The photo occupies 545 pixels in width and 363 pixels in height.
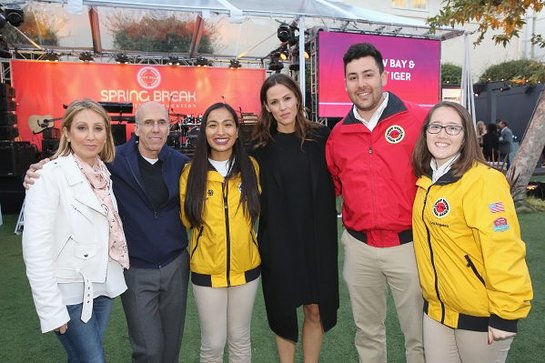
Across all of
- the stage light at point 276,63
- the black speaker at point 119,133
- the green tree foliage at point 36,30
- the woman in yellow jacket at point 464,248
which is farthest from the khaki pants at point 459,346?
the stage light at point 276,63

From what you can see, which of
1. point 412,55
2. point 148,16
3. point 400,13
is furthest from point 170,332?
point 400,13

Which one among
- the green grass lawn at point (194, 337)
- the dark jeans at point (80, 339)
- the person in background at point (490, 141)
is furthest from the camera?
the person in background at point (490, 141)

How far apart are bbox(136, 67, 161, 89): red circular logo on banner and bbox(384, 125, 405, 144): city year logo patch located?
1189 centimetres

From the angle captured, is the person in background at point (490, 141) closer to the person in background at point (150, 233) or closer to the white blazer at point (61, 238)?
the person in background at point (150, 233)

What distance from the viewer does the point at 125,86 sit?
514 inches

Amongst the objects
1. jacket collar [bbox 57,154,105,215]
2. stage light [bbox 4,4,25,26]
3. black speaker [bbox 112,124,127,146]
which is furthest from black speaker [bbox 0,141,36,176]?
jacket collar [bbox 57,154,105,215]

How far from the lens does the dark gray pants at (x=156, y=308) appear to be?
235 cm

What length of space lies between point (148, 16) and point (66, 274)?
29.9ft

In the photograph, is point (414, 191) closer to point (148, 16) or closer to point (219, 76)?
point (148, 16)

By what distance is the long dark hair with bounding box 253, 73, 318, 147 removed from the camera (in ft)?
8.66

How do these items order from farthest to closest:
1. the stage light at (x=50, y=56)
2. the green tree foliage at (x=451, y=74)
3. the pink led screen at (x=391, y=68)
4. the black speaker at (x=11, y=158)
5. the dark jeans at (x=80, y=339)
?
the green tree foliage at (x=451, y=74)
the stage light at (x=50, y=56)
the pink led screen at (x=391, y=68)
the black speaker at (x=11, y=158)
the dark jeans at (x=80, y=339)

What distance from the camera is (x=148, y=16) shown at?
389 inches

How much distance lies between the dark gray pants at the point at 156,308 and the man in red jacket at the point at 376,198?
104 centimetres

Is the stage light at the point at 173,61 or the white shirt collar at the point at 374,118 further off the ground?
the stage light at the point at 173,61
